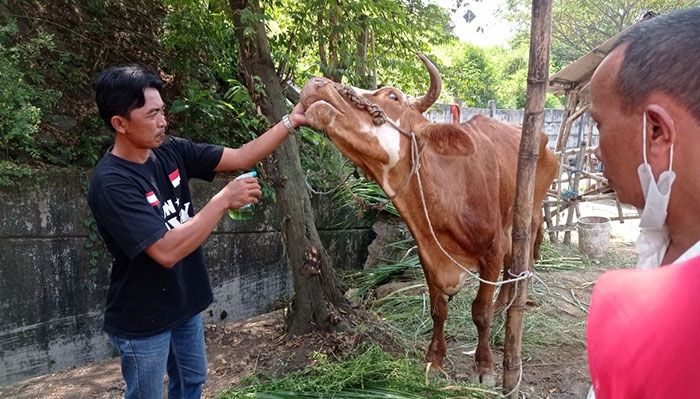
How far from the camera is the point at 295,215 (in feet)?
12.3

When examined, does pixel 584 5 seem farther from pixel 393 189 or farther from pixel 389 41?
pixel 393 189

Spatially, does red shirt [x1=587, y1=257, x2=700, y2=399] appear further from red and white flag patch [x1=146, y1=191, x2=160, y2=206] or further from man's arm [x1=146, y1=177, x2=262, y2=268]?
red and white flag patch [x1=146, y1=191, x2=160, y2=206]

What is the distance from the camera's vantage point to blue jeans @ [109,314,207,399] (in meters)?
2.25

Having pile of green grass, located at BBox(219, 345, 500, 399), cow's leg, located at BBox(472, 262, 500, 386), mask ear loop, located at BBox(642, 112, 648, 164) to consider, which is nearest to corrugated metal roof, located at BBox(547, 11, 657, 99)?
cow's leg, located at BBox(472, 262, 500, 386)

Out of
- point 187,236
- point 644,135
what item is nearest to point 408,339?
point 187,236

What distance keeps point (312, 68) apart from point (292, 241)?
161 cm

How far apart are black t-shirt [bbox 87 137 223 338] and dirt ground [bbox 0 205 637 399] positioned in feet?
3.99

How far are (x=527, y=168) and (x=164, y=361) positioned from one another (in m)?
1.89

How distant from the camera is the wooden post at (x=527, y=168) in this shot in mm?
2297

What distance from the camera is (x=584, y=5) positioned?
17.6 metres

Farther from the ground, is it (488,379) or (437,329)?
(437,329)

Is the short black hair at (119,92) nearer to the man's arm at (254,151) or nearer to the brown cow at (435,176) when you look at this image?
the man's arm at (254,151)

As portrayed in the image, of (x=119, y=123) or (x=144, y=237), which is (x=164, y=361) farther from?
(x=119, y=123)

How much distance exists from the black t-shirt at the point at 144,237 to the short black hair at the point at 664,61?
5.70ft
